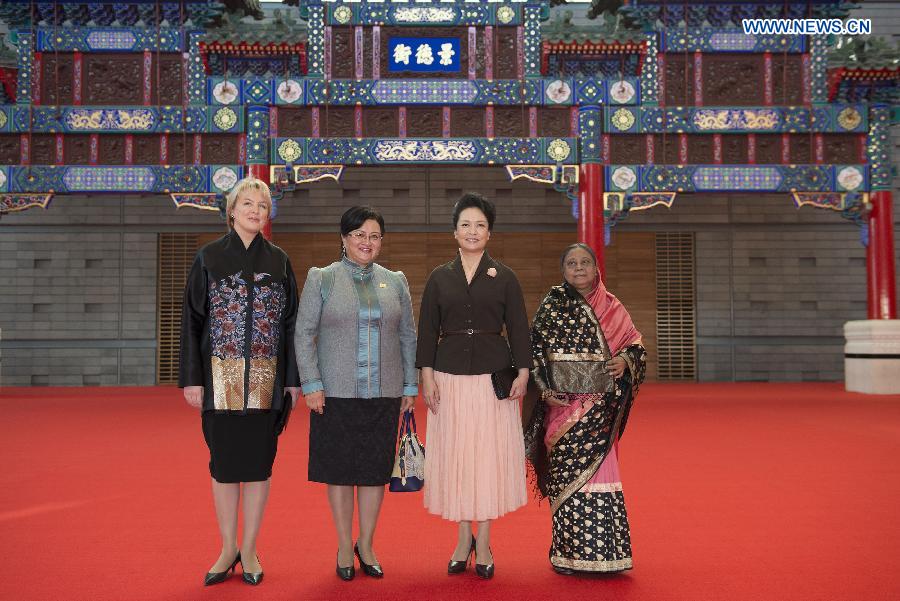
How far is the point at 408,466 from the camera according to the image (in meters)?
2.53

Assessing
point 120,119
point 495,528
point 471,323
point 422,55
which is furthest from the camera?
point 422,55

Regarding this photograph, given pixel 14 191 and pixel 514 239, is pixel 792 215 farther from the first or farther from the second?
pixel 14 191

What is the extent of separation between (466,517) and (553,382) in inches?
22.5

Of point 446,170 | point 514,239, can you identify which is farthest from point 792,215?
point 446,170

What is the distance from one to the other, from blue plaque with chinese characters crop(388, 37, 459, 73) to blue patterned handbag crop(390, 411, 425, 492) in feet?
23.3

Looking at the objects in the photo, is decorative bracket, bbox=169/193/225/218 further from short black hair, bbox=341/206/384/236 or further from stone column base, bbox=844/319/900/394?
stone column base, bbox=844/319/900/394

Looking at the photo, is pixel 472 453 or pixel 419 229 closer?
pixel 472 453

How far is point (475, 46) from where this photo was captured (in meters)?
8.84

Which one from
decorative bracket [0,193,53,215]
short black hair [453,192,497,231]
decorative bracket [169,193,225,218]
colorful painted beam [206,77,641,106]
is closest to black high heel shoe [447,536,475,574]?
short black hair [453,192,497,231]

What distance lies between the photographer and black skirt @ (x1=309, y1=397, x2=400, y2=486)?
8.13ft

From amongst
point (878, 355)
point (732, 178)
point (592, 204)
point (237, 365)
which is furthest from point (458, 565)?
point (878, 355)

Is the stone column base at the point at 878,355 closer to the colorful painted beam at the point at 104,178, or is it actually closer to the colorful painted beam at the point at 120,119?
the colorful painted beam at the point at 104,178

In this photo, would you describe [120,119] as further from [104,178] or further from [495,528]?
[495,528]

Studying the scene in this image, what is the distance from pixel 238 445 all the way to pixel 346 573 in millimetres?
576
